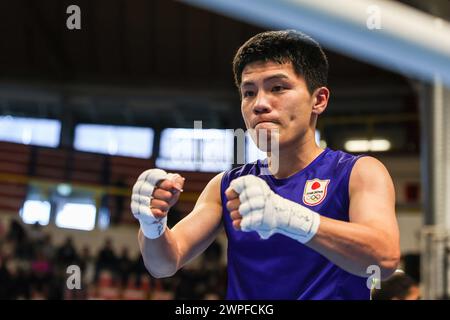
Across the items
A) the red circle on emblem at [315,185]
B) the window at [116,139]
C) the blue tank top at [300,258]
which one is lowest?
the blue tank top at [300,258]

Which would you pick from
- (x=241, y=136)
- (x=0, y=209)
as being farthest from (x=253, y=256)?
(x=0, y=209)

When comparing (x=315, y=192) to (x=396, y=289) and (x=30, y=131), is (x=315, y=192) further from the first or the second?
(x=30, y=131)

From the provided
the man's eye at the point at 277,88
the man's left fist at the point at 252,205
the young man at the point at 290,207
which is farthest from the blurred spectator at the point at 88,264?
the man's left fist at the point at 252,205

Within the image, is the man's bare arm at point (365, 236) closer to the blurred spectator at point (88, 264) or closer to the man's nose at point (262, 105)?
the man's nose at point (262, 105)

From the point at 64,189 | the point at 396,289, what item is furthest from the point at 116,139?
the point at 396,289

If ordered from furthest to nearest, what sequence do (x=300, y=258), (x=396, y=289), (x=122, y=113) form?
(x=122, y=113) → (x=396, y=289) → (x=300, y=258)

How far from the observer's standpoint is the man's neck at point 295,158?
2.29 meters

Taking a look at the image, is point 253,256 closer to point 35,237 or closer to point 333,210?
point 333,210

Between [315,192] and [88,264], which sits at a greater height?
[315,192]

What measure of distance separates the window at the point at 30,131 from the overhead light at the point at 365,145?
6222 mm

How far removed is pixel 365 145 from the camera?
14.4 metres

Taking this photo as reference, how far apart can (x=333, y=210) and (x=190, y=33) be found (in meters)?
12.6

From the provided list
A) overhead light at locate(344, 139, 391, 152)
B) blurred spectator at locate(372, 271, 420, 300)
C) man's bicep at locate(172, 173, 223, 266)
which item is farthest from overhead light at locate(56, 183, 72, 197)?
man's bicep at locate(172, 173, 223, 266)

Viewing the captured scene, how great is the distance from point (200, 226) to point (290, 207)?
0.60 meters
